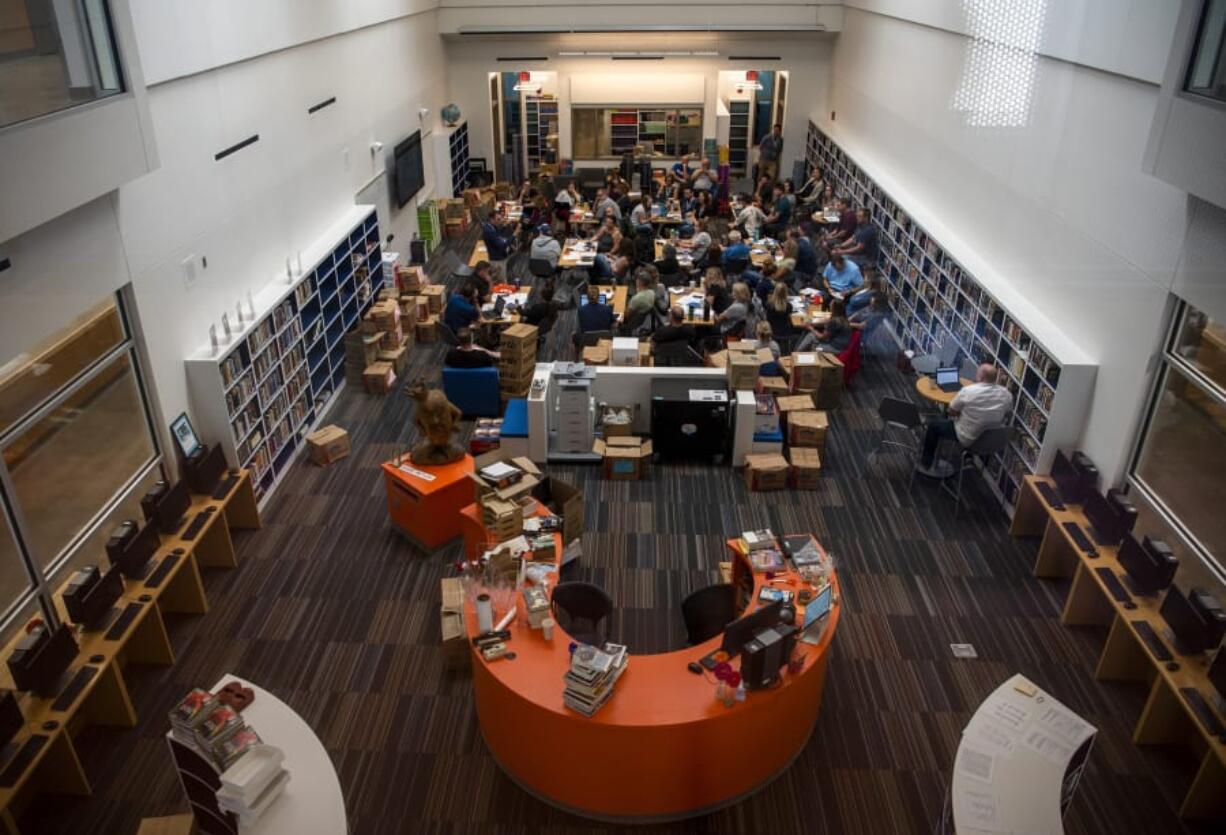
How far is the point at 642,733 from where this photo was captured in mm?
5285

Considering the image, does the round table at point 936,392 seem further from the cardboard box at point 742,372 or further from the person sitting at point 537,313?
the person sitting at point 537,313

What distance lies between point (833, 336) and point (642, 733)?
23.1 ft

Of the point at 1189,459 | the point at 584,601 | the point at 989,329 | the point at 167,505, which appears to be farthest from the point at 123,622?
the point at 1189,459

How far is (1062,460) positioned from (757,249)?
7900mm

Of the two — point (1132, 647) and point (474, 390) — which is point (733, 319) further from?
point (1132, 647)

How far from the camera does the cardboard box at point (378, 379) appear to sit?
11156mm

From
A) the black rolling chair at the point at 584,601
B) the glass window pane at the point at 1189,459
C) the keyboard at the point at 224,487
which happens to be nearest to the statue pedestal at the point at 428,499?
the keyboard at the point at 224,487

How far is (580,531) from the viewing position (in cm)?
832

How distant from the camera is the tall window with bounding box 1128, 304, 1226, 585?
6633mm

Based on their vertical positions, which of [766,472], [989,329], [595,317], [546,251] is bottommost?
[766,472]

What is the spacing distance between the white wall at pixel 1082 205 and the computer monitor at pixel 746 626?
3.71m

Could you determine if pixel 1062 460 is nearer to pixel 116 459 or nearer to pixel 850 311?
pixel 850 311

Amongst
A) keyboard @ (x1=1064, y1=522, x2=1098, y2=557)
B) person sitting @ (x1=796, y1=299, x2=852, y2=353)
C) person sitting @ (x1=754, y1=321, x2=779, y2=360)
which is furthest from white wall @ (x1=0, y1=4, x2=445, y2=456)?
keyboard @ (x1=1064, y1=522, x2=1098, y2=557)

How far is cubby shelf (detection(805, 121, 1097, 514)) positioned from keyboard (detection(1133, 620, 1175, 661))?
2184 mm
